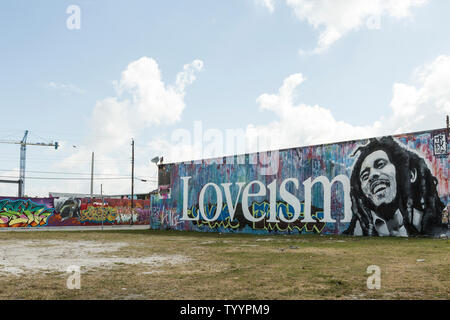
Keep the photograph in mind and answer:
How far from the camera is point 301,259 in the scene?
37.5 feet

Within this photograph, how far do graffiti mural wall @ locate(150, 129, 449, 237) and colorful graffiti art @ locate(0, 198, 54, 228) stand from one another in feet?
51.9

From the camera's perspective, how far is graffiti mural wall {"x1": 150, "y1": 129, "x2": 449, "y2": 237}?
2119 cm

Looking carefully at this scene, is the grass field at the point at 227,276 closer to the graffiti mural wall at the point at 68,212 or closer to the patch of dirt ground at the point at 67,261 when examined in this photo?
the patch of dirt ground at the point at 67,261

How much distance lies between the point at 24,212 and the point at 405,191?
34.0 meters

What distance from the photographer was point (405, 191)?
2167 centimetres

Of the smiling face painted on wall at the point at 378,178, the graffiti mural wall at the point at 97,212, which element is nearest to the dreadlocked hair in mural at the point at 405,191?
the smiling face painted on wall at the point at 378,178

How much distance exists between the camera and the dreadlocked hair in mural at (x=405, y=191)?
68.5 ft

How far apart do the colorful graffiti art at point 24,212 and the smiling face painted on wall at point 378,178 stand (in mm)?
31419

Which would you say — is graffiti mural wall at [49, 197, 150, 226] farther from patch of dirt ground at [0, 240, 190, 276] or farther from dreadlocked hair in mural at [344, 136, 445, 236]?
patch of dirt ground at [0, 240, 190, 276]

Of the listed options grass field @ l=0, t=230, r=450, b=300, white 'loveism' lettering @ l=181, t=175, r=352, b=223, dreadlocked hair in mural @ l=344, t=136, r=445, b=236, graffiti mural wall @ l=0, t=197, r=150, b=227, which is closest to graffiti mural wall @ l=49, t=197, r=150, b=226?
graffiti mural wall @ l=0, t=197, r=150, b=227

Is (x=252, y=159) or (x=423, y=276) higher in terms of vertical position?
(x=252, y=159)

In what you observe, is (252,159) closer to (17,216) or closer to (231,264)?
(231,264)
